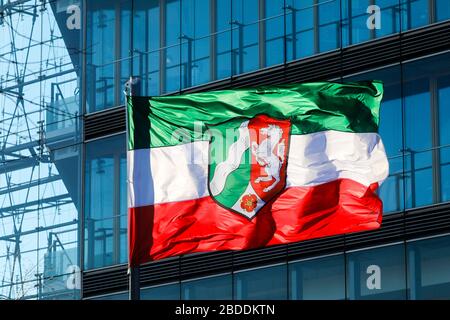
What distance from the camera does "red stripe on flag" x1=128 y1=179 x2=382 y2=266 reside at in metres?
24.3

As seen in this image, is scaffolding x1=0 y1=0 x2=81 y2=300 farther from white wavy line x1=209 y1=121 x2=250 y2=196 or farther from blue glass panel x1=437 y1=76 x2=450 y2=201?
white wavy line x1=209 y1=121 x2=250 y2=196

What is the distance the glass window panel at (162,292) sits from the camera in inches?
1537

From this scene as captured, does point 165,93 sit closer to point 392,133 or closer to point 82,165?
point 82,165

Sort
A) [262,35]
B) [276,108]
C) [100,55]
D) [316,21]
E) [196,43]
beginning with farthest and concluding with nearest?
[100,55]
[196,43]
[262,35]
[316,21]
[276,108]

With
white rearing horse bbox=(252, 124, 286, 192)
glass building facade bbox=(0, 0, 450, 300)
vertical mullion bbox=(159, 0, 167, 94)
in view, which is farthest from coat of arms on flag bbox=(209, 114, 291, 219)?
vertical mullion bbox=(159, 0, 167, 94)

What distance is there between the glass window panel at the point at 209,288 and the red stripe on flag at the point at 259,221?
12684mm

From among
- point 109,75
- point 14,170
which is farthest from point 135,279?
point 14,170

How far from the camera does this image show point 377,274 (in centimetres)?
3531

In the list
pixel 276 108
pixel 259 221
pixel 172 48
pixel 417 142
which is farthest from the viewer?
pixel 172 48

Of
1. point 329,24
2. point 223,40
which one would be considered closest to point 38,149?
point 223,40

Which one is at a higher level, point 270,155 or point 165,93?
point 165,93

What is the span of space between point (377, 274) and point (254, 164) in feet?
34.7
